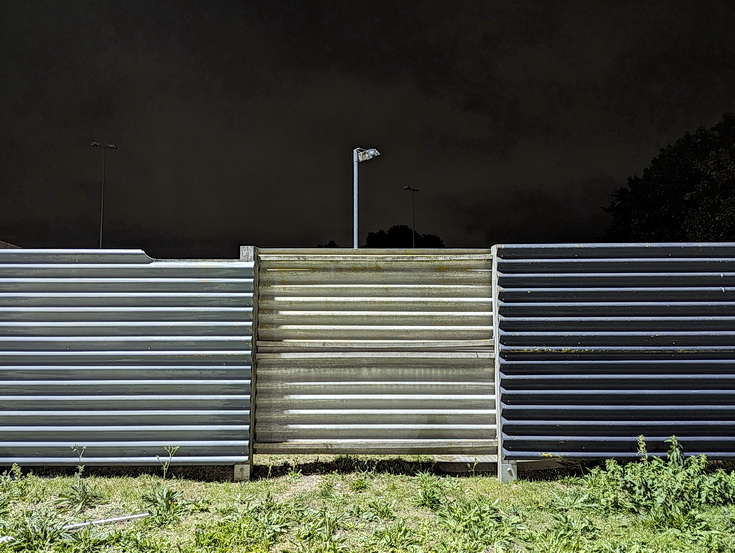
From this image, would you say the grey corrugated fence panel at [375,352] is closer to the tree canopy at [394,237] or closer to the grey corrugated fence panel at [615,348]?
the grey corrugated fence panel at [615,348]

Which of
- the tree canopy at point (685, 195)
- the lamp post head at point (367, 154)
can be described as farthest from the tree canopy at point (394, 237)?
the lamp post head at point (367, 154)

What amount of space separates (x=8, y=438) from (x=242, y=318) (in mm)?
2096

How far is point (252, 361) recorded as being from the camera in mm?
5074

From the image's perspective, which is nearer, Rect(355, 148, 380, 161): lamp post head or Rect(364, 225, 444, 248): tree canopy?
Rect(355, 148, 380, 161): lamp post head

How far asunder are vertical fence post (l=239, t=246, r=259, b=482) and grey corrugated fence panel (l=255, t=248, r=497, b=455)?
8 cm

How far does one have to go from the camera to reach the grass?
3.73 meters

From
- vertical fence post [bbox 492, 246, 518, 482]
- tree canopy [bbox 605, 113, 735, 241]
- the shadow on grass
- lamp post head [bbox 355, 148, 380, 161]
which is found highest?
tree canopy [bbox 605, 113, 735, 241]

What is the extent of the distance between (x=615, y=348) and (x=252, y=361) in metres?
3.02

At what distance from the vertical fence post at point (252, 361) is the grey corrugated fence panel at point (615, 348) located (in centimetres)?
206

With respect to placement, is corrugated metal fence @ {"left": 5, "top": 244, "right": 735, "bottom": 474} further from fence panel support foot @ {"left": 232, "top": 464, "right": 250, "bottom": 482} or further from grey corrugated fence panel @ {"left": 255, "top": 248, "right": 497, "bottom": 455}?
fence panel support foot @ {"left": 232, "top": 464, "right": 250, "bottom": 482}

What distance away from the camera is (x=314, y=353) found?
205 inches

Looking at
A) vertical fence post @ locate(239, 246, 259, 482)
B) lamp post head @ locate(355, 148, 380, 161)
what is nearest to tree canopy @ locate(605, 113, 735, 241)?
lamp post head @ locate(355, 148, 380, 161)

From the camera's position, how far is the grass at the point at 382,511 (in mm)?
3727

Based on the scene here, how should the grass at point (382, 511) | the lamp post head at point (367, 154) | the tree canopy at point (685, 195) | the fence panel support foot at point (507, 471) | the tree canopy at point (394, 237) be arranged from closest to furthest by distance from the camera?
the grass at point (382, 511)
the fence panel support foot at point (507, 471)
the lamp post head at point (367, 154)
the tree canopy at point (685, 195)
the tree canopy at point (394, 237)
